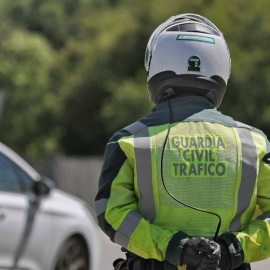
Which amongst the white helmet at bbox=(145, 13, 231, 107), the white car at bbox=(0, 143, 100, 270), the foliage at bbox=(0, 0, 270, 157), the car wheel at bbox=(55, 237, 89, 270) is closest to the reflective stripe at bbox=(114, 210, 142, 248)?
the white helmet at bbox=(145, 13, 231, 107)

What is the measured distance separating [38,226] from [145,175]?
A: 193 inches

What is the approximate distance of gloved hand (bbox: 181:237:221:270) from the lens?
2.91 metres

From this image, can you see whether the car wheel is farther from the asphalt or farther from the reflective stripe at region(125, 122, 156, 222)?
the reflective stripe at region(125, 122, 156, 222)

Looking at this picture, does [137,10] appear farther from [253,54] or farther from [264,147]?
[264,147]

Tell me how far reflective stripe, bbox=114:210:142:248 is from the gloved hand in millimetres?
206

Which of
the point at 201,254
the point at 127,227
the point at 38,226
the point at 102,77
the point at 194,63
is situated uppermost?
the point at 102,77

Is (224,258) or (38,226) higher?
(38,226)

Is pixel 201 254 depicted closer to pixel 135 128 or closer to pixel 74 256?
pixel 135 128

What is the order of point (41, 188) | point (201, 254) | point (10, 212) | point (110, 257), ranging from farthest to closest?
point (110, 257) → point (41, 188) → point (10, 212) → point (201, 254)

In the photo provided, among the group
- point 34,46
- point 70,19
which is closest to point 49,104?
point 34,46

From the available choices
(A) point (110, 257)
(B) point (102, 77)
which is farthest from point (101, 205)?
(B) point (102, 77)

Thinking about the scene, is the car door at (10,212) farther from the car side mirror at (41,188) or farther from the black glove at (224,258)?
the black glove at (224,258)

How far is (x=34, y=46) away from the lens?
2242 inches

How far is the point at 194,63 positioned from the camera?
323 cm
